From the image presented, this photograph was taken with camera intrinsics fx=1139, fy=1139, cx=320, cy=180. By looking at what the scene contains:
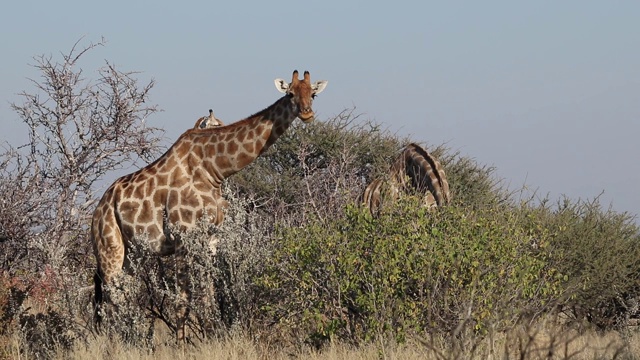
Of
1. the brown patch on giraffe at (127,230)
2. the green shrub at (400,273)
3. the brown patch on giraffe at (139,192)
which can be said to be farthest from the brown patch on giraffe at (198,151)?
the green shrub at (400,273)

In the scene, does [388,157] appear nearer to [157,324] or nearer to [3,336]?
[157,324]

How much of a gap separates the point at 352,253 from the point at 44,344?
149 inches

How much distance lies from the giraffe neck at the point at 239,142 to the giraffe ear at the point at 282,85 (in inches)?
3.0

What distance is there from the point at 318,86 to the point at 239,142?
1.04m

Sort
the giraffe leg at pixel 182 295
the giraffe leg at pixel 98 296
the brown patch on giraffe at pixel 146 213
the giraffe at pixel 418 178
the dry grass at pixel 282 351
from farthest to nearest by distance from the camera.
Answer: the giraffe at pixel 418 178 < the giraffe leg at pixel 98 296 < the brown patch on giraffe at pixel 146 213 < the giraffe leg at pixel 182 295 < the dry grass at pixel 282 351

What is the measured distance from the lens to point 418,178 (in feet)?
49.0

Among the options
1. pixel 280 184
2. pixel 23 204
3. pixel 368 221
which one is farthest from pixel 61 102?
pixel 368 221

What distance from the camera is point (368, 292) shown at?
33.0ft

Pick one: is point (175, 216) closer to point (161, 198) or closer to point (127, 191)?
point (161, 198)

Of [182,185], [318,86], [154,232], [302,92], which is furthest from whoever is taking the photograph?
[318,86]

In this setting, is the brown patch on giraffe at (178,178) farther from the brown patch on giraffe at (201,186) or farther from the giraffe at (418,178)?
the giraffe at (418,178)

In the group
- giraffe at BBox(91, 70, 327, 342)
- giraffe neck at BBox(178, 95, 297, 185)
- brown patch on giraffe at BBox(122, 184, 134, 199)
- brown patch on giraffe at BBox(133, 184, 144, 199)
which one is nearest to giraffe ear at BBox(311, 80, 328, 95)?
giraffe at BBox(91, 70, 327, 342)

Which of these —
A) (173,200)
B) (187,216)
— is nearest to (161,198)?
(173,200)

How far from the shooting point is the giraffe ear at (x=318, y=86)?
39.7 feet
